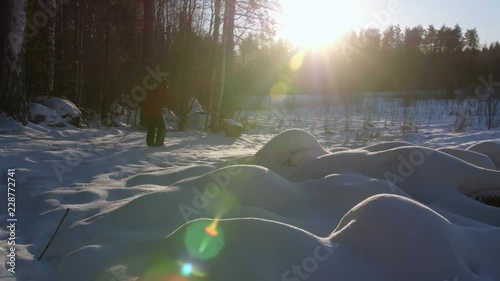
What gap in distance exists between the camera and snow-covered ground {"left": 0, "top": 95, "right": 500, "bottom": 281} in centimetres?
190

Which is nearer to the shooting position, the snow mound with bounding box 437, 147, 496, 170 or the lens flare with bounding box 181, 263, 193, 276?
the lens flare with bounding box 181, 263, 193, 276

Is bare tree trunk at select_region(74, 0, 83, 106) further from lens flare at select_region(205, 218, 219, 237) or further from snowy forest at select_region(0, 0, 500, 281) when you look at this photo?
lens flare at select_region(205, 218, 219, 237)

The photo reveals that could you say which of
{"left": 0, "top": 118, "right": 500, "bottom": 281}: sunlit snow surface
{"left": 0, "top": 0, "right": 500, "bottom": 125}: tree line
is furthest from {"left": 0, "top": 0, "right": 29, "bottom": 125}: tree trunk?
{"left": 0, "top": 118, "right": 500, "bottom": 281}: sunlit snow surface

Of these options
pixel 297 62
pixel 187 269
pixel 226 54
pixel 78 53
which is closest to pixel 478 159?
pixel 187 269

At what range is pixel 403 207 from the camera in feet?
6.91

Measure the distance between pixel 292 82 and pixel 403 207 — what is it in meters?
61.0

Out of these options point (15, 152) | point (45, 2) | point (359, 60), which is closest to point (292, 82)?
point (359, 60)

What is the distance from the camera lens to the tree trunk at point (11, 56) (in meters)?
7.64

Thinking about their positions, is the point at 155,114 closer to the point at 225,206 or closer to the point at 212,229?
the point at 225,206

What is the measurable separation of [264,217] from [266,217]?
0.05 ft

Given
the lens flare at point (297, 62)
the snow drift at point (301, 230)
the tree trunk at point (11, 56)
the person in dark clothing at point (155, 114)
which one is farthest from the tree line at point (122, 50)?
the lens flare at point (297, 62)

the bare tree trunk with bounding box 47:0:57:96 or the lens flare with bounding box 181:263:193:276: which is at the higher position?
the bare tree trunk with bounding box 47:0:57:96

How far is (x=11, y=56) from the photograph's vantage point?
7707 millimetres

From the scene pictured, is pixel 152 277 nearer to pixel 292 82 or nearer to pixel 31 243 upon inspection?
pixel 31 243
